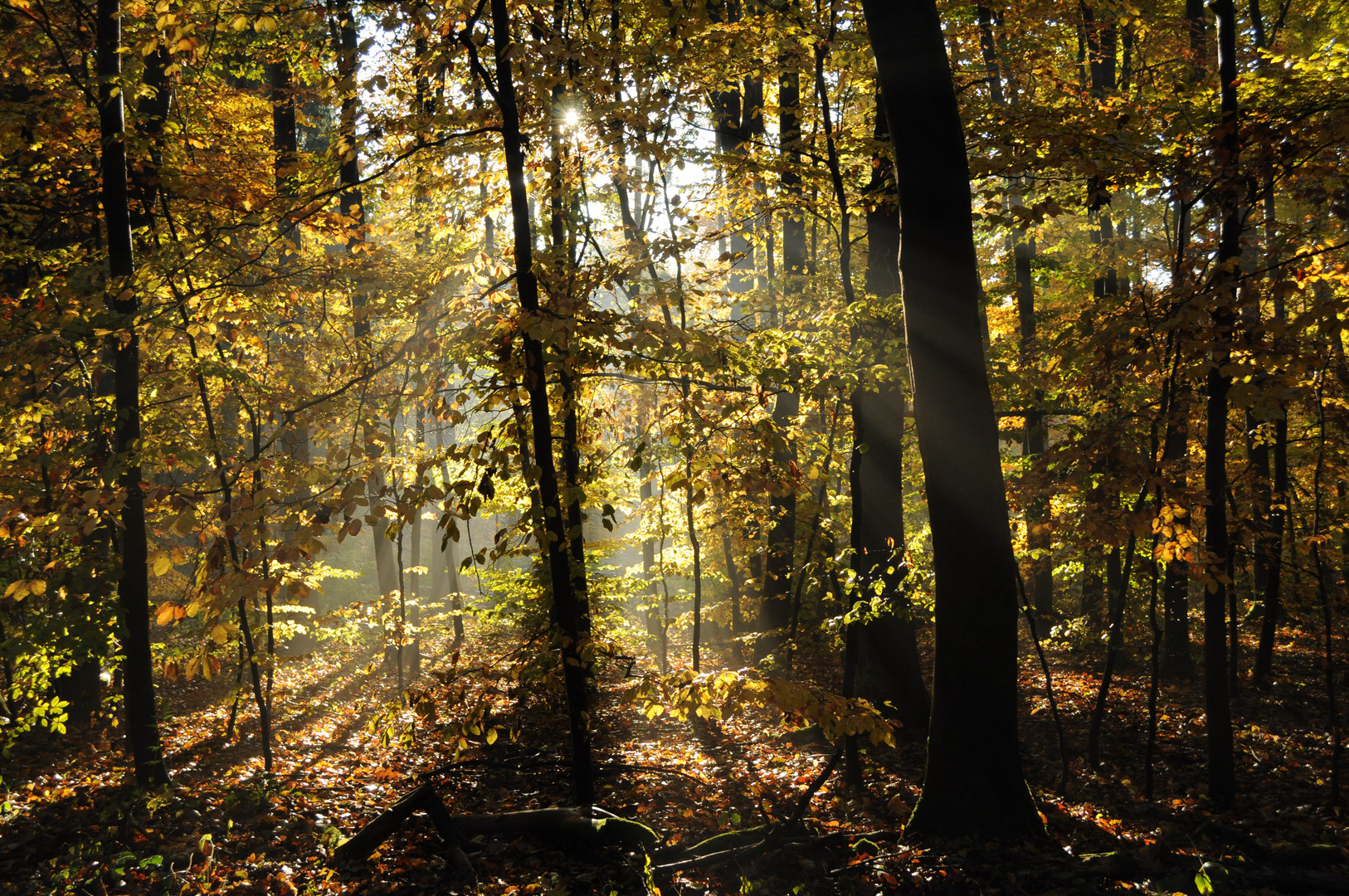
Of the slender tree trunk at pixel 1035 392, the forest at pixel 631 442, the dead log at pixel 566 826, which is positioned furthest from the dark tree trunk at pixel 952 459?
the slender tree trunk at pixel 1035 392

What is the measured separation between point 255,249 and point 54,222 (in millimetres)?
3750

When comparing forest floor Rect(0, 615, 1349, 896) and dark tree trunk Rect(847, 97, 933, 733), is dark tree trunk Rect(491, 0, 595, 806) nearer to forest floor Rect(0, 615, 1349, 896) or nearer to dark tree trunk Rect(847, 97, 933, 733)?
forest floor Rect(0, 615, 1349, 896)

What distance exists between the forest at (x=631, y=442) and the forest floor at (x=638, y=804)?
0.06 metres

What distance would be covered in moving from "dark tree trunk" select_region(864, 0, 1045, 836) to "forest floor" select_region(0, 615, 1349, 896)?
442mm

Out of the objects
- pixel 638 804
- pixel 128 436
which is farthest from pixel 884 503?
pixel 128 436

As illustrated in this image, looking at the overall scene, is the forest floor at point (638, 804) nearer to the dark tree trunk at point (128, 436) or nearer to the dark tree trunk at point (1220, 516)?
the dark tree trunk at point (1220, 516)

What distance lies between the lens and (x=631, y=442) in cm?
1042

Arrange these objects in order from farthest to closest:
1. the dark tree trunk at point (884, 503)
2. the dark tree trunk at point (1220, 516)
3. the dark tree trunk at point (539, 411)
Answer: the dark tree trunk at point (884, 503)
the dark tree trunk at point (1220, 516)
the dark tree trunk at point (539, 411)

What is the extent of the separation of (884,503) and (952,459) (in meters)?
4.06

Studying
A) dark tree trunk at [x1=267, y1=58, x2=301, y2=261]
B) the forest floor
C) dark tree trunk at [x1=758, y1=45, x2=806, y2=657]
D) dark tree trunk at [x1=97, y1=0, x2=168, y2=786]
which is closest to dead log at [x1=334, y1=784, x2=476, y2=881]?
the forest floor

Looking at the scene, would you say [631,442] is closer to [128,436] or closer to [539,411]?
[539,411]

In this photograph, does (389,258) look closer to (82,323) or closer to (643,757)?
(82,323)

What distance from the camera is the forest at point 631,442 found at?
195 inches

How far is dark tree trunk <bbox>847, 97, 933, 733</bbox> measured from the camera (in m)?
8.39
